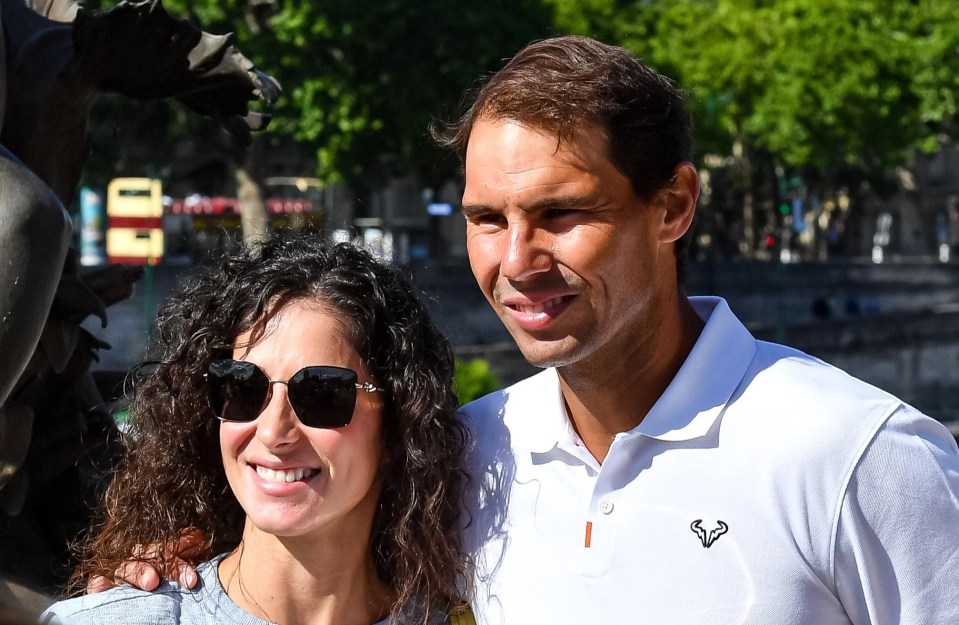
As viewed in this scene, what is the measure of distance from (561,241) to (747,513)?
63 centimetres

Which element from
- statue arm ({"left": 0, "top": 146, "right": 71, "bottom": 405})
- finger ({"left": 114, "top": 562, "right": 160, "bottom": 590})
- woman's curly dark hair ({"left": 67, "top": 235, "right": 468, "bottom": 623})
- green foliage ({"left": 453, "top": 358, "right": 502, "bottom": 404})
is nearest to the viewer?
finger ({"left": 114, "top": 562, "right": 160, "bottom": 590})

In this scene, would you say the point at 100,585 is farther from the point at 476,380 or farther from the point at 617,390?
the point at 476,380

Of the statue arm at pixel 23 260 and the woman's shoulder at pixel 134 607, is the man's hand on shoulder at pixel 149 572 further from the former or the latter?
the statue arm at pixel 23 260

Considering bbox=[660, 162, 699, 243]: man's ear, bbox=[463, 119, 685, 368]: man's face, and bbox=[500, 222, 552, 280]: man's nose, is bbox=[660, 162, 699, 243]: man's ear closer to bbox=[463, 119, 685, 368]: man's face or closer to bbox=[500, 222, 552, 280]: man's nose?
bbox=[463, 119, 685, 368]: man's face

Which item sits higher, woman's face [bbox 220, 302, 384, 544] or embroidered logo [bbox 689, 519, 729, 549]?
woman's face [bbox 220, 302, 384, 544]

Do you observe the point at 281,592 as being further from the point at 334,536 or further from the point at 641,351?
the point at 641,351

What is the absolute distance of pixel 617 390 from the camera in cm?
295

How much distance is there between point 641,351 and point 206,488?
96 centimetres

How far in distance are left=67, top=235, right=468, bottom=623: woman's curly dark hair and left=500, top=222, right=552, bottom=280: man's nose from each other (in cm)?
32

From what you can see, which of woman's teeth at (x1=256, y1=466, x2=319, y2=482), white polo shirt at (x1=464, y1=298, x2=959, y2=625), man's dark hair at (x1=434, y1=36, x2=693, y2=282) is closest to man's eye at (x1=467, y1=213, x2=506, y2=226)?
man's dark hair at (x1=434, y1=36, x2=693, y2=282)

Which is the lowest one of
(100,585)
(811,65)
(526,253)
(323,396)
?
(811,65)

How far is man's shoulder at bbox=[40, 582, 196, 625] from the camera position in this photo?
274 cm

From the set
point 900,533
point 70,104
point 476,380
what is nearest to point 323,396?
point 900,533

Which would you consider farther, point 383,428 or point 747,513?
point 383,428
